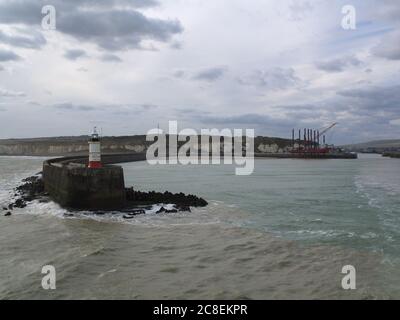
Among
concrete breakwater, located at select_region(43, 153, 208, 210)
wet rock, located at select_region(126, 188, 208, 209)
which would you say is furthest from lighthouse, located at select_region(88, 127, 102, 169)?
wet rock, located at select_region(126, 188, 208, 209)

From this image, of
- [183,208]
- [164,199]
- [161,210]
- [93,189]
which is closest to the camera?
[161,210]

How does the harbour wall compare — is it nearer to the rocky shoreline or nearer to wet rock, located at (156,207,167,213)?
the rocky shoreline

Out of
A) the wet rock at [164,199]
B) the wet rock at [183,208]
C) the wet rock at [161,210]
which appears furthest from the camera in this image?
the wet rock at [164,199]

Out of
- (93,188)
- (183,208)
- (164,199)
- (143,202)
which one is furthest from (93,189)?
(164,199)

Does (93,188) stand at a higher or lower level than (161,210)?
higher

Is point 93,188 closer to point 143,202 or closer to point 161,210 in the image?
point 143,202

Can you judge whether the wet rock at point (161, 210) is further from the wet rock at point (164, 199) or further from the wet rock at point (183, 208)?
the wet rock at point (164, 199)

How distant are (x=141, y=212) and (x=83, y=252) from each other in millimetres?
5832

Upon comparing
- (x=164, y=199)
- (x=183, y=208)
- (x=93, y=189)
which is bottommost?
(x=183, y=208)

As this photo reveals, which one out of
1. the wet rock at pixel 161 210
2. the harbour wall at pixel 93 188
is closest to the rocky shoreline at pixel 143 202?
the wet rock at pixel 161 210

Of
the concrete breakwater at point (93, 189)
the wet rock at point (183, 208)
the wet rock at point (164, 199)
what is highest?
the concrete breakwater at point (93, 189)
